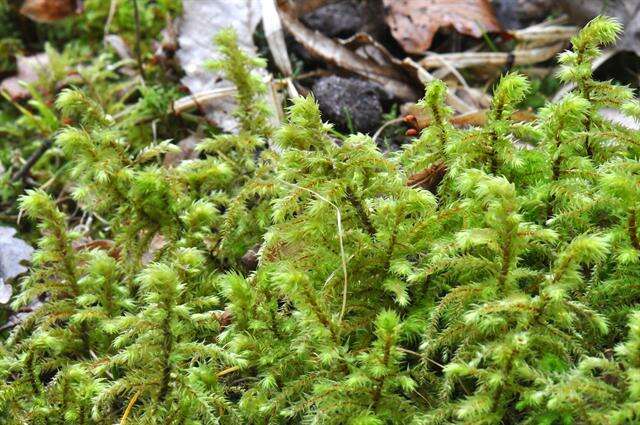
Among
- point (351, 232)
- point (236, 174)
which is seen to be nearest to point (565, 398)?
point (351, 232)

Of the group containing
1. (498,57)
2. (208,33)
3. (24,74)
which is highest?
(208,33)

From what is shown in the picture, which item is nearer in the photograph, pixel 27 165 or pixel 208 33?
pixel 27 165

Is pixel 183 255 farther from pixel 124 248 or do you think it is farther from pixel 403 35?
pixel 403 35

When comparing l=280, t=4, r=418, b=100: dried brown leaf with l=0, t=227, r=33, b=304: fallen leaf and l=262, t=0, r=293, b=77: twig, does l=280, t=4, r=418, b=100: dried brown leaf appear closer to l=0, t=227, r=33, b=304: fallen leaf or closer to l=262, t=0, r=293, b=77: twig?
l=262, t=0, r=293, b=77: twig

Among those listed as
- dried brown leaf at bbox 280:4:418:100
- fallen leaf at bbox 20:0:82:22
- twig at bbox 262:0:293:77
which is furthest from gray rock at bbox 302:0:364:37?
fallen leaf at bbox 20:0:82:22

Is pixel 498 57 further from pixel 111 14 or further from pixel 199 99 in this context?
pixel 111 14

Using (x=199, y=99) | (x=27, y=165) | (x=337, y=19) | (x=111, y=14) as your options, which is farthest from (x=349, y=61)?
(x=27, y=165)
